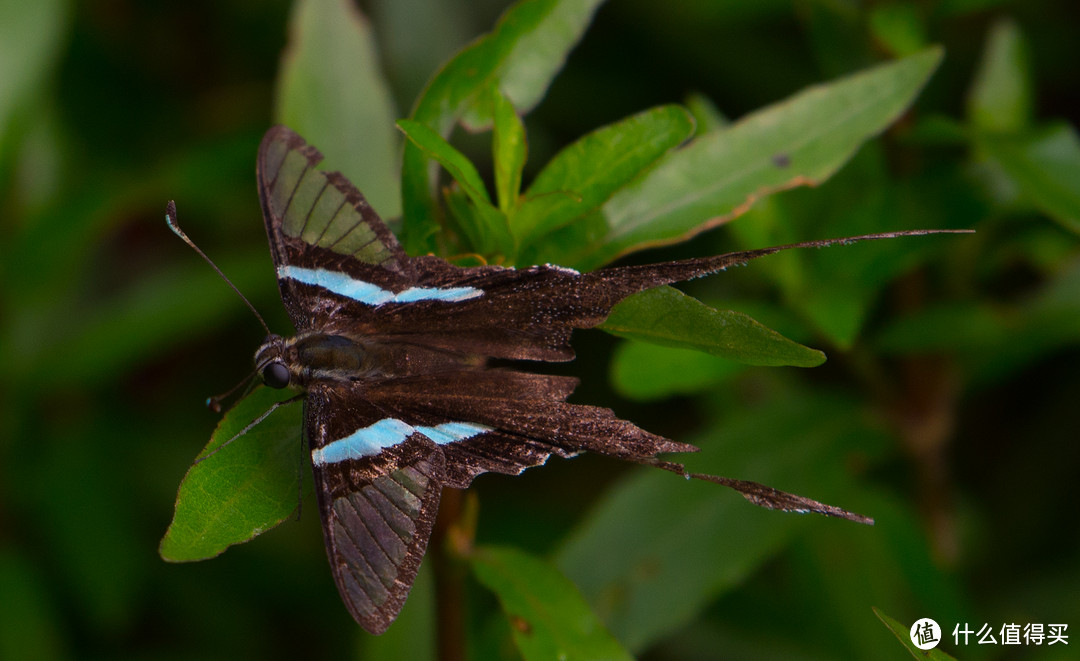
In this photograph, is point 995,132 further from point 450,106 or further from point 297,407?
point 297,407

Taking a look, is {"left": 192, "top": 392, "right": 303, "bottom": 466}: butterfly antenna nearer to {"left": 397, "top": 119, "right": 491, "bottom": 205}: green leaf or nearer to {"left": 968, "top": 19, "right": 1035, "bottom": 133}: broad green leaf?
{"left": 397, "top": 119, "right": 491, "bottom": 205}: green leaf

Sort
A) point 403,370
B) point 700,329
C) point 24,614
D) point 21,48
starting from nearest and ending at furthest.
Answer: point 700,329 → point 403,370 → point 21,48 → point 24,614

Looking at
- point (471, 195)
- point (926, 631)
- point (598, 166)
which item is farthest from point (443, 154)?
point (926, 631)

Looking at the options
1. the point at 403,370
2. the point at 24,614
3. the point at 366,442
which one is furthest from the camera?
the point at 24,614

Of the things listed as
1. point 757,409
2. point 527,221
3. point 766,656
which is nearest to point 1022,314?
point 757,409

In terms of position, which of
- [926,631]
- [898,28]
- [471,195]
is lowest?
[926,631]

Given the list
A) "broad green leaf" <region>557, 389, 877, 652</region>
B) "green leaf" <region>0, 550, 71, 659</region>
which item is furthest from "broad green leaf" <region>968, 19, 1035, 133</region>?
"green leaf" <region>0, 550, 71, 659</region>

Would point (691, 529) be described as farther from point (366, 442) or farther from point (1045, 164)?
point (1045, 164)
